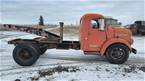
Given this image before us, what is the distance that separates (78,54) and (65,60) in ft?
6.45

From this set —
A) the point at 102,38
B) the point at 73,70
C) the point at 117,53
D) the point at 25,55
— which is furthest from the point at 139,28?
the point at 73,70

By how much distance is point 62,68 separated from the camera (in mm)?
10617

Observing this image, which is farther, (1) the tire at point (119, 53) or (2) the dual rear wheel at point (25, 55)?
(1) the tire at point (119, 53)

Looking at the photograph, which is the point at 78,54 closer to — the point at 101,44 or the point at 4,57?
the point at 101,44

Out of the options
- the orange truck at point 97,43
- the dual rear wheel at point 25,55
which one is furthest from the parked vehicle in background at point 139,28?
the dual rear wheel at point 25,55

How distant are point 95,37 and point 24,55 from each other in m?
3.03

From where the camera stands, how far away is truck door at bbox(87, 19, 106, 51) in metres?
11.8

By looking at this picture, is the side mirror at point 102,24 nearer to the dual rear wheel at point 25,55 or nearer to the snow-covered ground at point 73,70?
the snow-covered ground at point 73,70

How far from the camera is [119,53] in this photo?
1179 centimetres

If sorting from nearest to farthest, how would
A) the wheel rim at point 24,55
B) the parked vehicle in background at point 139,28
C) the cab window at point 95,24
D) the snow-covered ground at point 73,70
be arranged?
the snow-covered ground at point 73,70 < the wheel rim at point 24,55 < the cab window at point 95,24 < the parked vehicle in background at point 139,28

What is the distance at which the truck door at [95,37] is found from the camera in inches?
466

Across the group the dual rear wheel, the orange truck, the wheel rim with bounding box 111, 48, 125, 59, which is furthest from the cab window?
the dual rear wheel

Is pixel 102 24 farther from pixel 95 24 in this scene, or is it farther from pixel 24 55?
pixel 24 55

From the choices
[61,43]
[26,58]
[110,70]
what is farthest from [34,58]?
[110,70]
